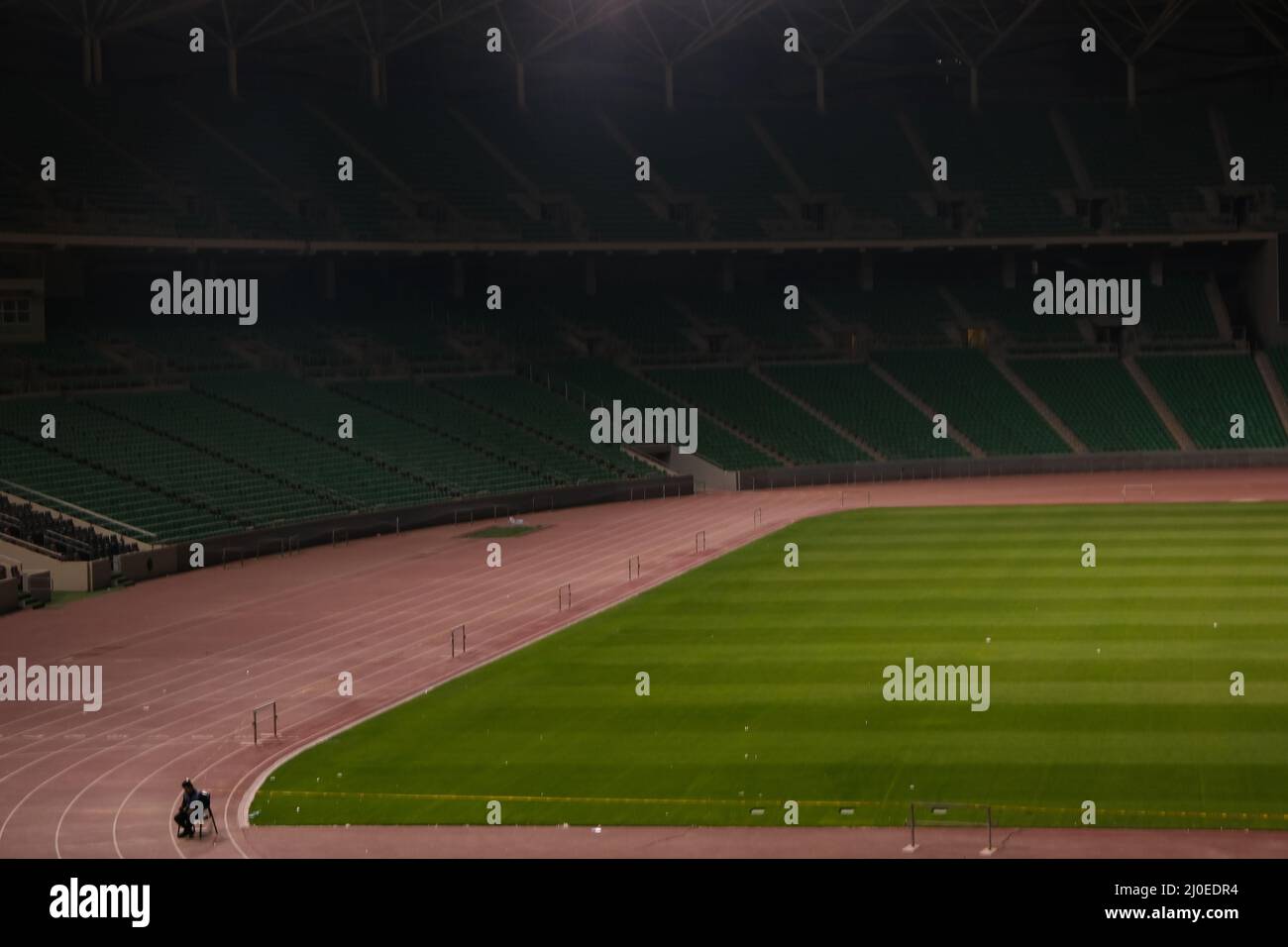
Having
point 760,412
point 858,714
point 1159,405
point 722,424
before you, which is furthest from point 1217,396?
point 858,714

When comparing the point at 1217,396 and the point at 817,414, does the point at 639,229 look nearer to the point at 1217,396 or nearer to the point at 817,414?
the point at 817,414

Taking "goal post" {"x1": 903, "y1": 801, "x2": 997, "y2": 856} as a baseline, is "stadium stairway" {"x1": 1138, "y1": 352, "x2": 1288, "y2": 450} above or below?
above

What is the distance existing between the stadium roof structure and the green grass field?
136 feet

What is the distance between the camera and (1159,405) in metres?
74.3

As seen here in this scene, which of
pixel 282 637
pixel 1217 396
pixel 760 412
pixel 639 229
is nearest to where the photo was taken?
pixel 282 637

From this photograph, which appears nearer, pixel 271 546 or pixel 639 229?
pixel 271 546

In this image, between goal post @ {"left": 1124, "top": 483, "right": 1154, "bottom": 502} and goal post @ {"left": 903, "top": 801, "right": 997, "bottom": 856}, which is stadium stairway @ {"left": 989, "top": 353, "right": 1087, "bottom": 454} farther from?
goal post @ {"left": 903, "top": 801, "right": 997, "bottom": 856}

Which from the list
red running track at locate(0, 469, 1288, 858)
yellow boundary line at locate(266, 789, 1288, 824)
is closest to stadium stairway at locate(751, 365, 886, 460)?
red running track at locate(0, 469, 1288, 858)

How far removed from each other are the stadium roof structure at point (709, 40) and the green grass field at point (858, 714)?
136 feet

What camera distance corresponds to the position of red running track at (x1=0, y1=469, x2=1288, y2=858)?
62.4ft

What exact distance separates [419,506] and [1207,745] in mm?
35532

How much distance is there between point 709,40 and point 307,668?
54.3m

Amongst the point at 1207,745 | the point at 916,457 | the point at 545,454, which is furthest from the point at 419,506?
the point at 1207,745

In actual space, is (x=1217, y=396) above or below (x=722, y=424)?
above
